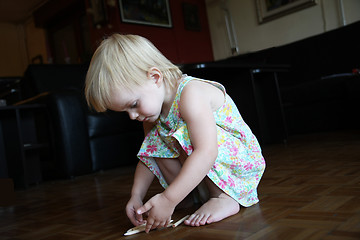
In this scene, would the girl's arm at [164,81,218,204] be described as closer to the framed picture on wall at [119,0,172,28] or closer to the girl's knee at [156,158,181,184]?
the girl's knee at [156,158,181,184]

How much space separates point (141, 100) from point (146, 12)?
149 inches

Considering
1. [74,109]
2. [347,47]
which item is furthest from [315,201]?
[347,47]

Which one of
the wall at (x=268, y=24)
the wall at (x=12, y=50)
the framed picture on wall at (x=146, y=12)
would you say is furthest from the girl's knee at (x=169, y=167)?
the wall at (x=12, y=50)

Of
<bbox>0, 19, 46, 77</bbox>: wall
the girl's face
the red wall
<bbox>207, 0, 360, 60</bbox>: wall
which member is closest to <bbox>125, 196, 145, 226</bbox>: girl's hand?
the girl's face

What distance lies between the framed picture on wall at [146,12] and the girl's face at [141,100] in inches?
138

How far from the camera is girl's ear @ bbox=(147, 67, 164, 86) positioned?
2.58 ft

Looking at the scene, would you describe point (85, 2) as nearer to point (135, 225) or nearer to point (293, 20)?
point (293, 20)

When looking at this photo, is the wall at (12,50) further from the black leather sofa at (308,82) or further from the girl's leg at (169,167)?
the girl's leg at (169,167)

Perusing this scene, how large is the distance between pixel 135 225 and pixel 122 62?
0.37 metres

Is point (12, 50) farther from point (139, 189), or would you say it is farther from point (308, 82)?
point (139, 189)

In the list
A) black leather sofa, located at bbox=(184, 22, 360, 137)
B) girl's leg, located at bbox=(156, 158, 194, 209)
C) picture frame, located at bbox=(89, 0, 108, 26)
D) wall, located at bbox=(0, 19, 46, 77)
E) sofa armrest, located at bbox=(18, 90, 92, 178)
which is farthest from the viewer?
wall, located at bbox=(0, 19, 46, 77)

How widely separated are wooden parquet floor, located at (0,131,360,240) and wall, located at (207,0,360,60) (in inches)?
89.7

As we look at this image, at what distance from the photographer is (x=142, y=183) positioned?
0.92 meters

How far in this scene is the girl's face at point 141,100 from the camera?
76cm
